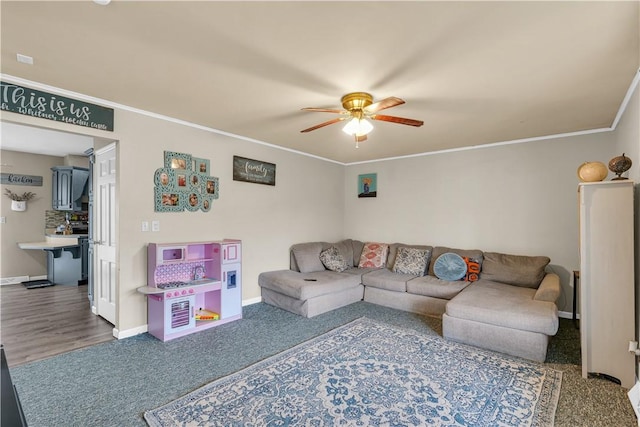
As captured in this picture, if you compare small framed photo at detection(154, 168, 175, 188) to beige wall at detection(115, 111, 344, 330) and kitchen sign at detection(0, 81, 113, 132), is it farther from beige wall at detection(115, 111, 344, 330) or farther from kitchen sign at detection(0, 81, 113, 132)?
kitchen sign at detection(0, 81, 113, 132)

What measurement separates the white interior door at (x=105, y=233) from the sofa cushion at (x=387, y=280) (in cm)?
342

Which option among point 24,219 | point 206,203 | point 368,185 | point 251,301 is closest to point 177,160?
point 206,203

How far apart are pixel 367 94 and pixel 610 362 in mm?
3004

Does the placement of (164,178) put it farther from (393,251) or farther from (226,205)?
(393,251)

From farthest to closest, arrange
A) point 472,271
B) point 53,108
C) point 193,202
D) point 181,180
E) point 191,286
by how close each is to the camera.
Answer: point 472,271, point 193,202, point 181,180, point 191,286, point 53,108

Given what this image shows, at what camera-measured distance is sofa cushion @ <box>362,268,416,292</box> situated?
14.4 feet

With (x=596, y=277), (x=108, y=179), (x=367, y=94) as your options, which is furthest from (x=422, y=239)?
(x=108, y=179)

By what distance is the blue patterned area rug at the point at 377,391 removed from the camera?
1980mm

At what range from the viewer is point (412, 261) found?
4.82 m

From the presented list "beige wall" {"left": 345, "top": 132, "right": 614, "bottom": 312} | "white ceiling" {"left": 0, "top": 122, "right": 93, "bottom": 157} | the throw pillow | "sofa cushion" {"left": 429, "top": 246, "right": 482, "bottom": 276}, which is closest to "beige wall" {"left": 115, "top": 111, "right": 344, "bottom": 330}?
"beige wall" {"left": 345, "top": 132, "right": 614, "bottom": 312}

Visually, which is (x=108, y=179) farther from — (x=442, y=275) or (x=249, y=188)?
(x=442, y=275)

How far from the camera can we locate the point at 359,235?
20.3 ft

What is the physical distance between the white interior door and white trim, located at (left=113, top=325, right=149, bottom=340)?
40cm

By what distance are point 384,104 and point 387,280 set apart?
9.17 ft
